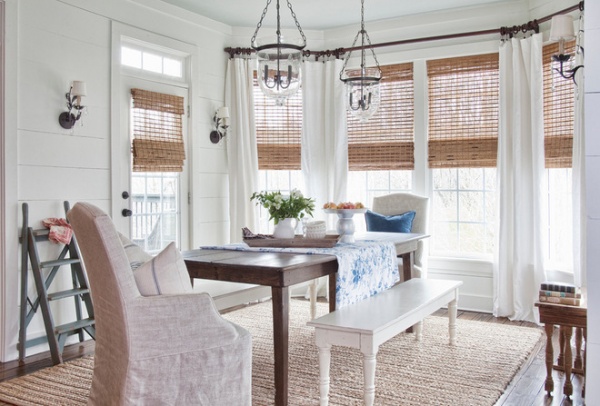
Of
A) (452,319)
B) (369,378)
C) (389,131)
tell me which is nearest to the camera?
(369,378)

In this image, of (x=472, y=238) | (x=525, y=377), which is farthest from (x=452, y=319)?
(x=472, y=238)

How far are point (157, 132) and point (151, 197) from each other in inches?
22.2

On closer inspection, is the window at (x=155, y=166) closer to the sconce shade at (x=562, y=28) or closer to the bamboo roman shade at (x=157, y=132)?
the bamboo roman shade at (x=157, y=132)

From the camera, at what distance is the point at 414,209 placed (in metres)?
5.10

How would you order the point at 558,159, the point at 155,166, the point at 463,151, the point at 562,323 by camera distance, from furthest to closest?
the point at 463,151
the point at 155,166
the point at 558,159
the point at 562,323

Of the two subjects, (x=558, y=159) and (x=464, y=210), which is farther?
(x=464, y=210)

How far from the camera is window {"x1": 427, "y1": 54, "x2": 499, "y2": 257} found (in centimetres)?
512

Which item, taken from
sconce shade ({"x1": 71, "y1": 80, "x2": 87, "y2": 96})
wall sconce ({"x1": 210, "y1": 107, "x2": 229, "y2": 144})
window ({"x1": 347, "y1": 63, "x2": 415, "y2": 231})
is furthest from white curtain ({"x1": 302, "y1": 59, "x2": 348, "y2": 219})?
sconce shade ({"x1": 71, "y1": 80, "x2": 87, "y2": 96})

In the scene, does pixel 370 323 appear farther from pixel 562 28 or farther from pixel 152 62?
pixel 152 62

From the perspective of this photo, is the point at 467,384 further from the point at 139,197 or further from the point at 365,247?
the point at 139,197

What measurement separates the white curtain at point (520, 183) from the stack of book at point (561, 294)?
1778 mm

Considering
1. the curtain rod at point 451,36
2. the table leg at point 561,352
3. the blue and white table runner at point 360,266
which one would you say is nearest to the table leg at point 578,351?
the table leg at point 561,352

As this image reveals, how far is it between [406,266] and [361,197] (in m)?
1.51

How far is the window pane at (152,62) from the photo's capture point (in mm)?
4818
